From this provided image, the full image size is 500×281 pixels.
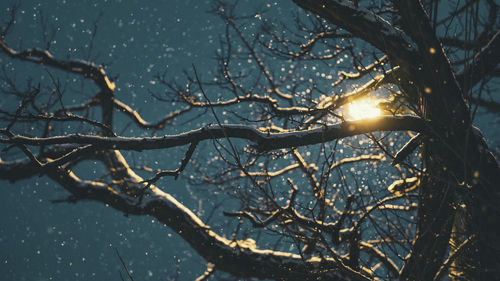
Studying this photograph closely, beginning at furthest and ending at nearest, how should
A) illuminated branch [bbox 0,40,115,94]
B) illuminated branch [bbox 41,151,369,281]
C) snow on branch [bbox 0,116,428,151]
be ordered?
illuminated branch [bbox 0,40,115,94] → illuminated branch [bbox 41,151,369,281] → snow on branch [bbox 0,116,428,151]

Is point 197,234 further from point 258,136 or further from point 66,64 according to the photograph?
point 66,64

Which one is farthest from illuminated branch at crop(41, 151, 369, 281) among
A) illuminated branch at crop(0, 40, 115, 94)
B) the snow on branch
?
illuminated branch at crop(0, 40, 115, 94)

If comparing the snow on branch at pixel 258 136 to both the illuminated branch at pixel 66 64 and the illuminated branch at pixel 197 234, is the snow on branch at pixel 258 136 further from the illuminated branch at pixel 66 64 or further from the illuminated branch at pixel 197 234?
the illuminated branch at pixel 66 64

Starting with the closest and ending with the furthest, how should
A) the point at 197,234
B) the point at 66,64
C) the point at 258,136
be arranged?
1. the point at 258,136
2. the point at 197,234
3. the point at 66,64

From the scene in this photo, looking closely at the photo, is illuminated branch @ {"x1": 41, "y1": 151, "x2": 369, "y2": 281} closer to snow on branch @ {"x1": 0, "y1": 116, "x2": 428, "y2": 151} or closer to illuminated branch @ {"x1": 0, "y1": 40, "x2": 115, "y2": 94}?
snow on branch @ {"x1": 0, "y1": 116, "x2": 428, "y2": 151}

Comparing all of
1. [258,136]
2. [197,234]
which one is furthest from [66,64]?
[258,136]

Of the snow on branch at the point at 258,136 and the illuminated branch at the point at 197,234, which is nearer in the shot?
the snow on branch at the point at 258,136

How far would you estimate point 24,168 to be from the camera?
5.98 meters

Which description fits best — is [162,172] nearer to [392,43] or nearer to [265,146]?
[265,146]

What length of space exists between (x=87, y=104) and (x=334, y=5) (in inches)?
250

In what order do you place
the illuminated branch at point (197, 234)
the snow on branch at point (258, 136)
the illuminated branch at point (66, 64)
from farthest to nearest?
the illuminated branch at point (66, 64)
the illuminated branch at point (197, 234)
the snow on branch at point (258, 136)

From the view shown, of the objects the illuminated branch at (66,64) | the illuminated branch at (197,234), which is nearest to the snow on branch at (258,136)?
the illuminated branch at (197,234)

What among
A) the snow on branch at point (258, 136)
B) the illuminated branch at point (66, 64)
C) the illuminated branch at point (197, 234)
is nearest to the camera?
the snow on branch at point (258, 136)

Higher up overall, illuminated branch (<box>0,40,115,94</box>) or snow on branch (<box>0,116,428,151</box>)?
illuminated branch (<box>0,40,115,94</box>)
